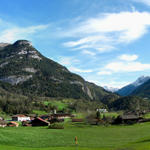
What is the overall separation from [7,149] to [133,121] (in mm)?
102846

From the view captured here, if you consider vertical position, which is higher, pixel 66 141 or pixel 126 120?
pixel 66 141

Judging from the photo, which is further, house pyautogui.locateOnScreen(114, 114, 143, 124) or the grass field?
house pyautogui.locateOnScreen(114, 114, 143, 124)

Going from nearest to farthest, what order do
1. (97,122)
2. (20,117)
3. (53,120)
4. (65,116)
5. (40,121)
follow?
(40,121) → (97,122) → (53,120) → (20,117) → (65,116)

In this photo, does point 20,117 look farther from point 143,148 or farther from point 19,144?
point 143,148

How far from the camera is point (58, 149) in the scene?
36.8 metres

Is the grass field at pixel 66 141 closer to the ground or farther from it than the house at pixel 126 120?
farther from it

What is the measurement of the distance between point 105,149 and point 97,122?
8217 centimetres

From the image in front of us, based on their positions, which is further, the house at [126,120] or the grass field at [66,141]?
the house at [126,120]

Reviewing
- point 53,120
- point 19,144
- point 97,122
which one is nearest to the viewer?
point 19,144

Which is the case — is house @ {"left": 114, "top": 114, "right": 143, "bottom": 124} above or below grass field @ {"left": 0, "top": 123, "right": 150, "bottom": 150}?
below

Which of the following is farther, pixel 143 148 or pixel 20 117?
pixel 20 117

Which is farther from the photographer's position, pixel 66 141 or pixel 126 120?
pixel 126 120

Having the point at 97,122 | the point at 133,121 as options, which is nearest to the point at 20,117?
the point at 97,122

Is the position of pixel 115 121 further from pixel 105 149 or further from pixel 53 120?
pixel 105 149
